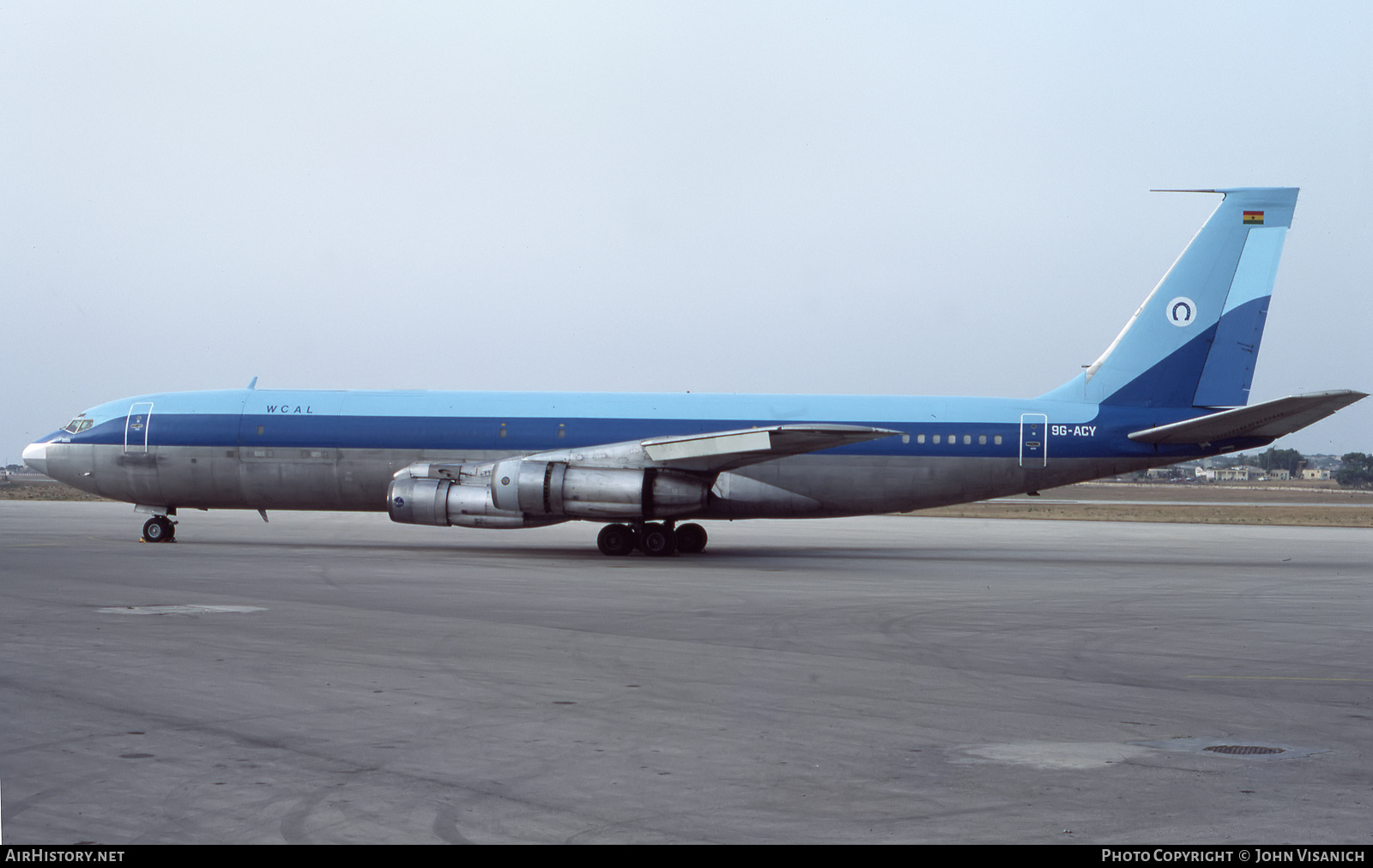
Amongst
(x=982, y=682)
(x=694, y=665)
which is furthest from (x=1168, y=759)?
(x=694, y=665)

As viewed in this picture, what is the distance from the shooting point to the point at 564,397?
2812 centimetres

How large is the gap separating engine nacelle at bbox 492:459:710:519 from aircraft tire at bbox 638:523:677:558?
36.8 inches

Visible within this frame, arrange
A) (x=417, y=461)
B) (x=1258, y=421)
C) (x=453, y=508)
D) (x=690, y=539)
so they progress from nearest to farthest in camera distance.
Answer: (x=1258, y=421)
(x=453, y=508)
(x=417, y=461)
(x=690, y=539)

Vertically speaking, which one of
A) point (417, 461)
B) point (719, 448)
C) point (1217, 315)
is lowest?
point (417, 461)

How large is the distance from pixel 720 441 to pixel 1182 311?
36.6ft

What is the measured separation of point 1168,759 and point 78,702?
770cm

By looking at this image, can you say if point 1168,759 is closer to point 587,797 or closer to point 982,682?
point 982,682

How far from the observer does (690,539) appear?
2744 centimetres

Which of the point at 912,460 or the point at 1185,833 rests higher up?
the point at 912,460

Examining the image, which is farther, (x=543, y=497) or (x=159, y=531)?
(x=159, y=531)

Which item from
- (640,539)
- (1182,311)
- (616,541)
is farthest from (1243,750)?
(1182,311)

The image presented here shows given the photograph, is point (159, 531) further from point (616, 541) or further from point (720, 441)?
point (720, 441)

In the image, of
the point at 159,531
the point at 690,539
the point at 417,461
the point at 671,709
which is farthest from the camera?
the point at 159,531

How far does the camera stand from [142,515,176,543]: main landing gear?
28219 millimetres
